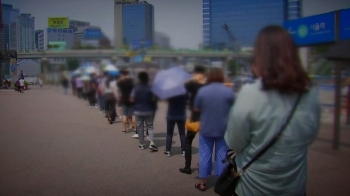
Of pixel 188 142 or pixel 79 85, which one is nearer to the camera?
pixel 79 85

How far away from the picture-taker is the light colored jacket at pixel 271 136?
1.61 meters

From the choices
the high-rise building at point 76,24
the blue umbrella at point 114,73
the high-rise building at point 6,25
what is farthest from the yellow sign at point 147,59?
the high-rise building at point 6,25

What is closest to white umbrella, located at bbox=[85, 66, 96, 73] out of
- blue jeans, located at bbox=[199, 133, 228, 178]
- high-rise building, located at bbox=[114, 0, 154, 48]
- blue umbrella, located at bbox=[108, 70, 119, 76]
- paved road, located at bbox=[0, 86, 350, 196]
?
blue umbrella, located at bbox=[108, 70, 119, 76]

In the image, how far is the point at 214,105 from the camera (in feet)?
9.59

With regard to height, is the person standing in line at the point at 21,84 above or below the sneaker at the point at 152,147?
above

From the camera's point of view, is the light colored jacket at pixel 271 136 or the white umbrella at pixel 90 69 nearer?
the light colored jacket at pixel 271 136

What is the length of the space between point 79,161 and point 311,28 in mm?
3994

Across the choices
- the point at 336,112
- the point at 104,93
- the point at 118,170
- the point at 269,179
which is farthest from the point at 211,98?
the point at 336,112

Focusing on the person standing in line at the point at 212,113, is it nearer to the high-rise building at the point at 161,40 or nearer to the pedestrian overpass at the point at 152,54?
the pedestrian overpass at the point at 152,54

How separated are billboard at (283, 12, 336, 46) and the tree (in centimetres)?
146

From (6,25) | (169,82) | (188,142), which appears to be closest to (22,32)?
(6,25)

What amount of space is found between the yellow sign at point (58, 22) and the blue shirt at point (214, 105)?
1288 mm

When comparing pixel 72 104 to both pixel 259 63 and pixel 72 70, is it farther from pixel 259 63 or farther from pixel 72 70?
pixel 259 63

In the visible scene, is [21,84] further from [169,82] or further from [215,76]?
[215,76]
